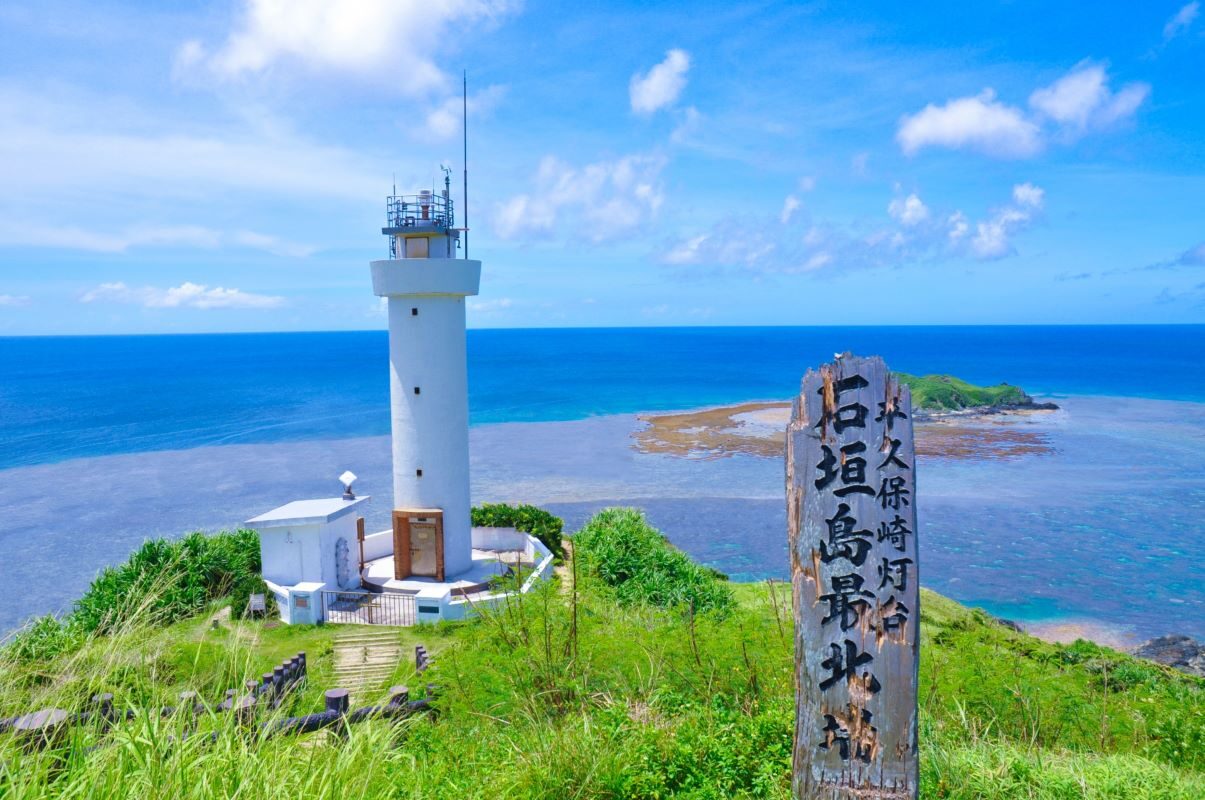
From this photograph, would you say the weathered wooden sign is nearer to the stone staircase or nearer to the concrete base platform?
the stone staircase

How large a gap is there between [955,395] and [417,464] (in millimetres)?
44591

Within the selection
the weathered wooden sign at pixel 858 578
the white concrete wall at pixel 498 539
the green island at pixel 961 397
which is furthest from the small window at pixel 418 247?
the green island at pixel 961 397

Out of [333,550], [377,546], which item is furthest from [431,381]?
[377,546]

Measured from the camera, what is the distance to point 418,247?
14.4m

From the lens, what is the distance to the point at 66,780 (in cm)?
340

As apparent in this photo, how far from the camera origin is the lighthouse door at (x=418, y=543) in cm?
1447

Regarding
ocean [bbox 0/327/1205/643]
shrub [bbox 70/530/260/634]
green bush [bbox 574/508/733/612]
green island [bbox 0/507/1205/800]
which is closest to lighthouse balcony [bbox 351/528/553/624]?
green bush [bbox 574/508/733/612]

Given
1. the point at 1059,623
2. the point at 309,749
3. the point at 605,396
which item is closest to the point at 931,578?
the point at 1059,623

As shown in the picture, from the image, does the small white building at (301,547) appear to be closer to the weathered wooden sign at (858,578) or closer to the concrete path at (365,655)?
the concrete path at (365,655)

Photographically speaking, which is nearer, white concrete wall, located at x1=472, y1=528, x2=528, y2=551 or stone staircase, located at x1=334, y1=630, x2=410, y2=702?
stone staircase, located at x1=334, y1=630, x2=410, y2=702

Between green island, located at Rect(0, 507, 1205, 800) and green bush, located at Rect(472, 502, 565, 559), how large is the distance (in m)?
6.16

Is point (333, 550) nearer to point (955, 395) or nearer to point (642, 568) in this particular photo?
point (642, 568)

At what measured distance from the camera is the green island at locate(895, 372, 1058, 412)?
4994cm

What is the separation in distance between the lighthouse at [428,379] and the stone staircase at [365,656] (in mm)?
2420
